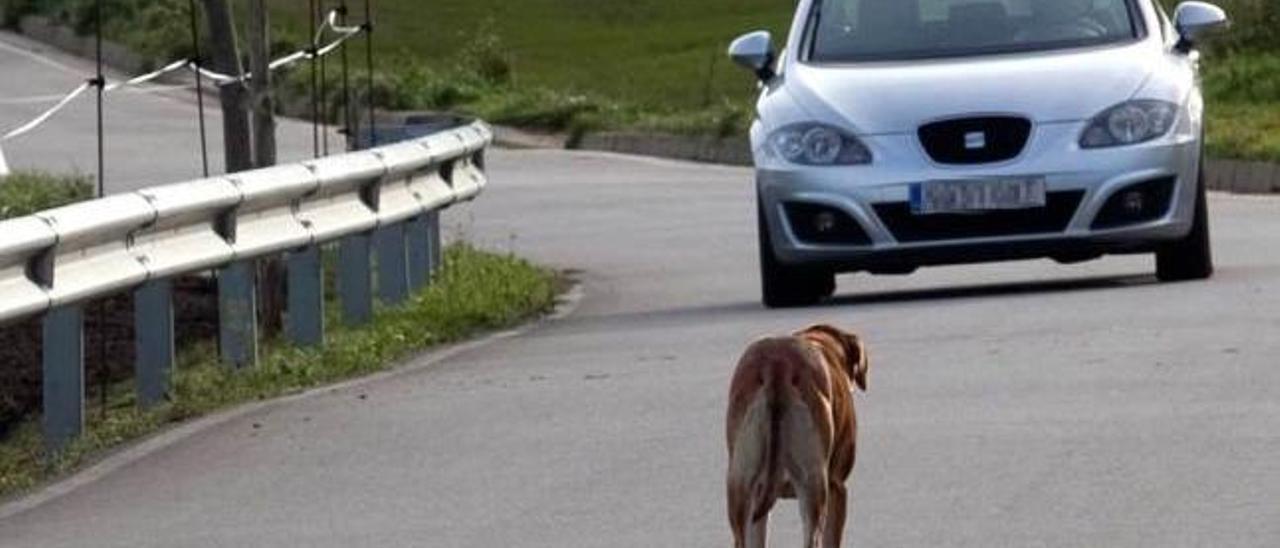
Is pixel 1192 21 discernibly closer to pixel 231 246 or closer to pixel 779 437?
pixel 231 246

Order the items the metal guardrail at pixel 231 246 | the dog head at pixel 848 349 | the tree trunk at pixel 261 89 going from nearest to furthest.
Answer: the dog head at pixel 848 349, the metal guardrail at pixel 231 246, the tree trunk at pixel 261 89

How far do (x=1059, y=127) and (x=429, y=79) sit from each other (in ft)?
83.8

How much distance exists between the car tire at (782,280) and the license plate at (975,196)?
61cm

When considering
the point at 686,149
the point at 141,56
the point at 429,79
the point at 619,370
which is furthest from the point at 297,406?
the point at 141,56

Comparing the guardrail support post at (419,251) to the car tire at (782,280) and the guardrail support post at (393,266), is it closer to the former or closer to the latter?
the guardrail support post at (393,266)

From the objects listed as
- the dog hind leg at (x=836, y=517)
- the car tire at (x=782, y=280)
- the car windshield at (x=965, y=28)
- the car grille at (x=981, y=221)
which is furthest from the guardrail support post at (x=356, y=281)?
the dog hind leg at (x=836, y=517)

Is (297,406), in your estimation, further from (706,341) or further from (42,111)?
(42,111)

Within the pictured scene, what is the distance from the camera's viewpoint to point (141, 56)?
44312 millimetres

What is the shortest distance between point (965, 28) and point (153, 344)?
540 cm

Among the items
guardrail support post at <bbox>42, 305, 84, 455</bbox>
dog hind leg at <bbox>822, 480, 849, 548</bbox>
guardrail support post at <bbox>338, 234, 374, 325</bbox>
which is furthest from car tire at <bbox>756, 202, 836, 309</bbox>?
dog hind leg at <bbox>822, 480, 849, 548</bbox>

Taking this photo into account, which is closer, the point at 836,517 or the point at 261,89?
the point at 836,517

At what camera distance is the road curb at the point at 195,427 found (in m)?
10.9

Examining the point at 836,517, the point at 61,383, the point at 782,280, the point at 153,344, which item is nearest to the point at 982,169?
the point at 782,280

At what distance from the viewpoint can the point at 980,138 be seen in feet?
53.1
